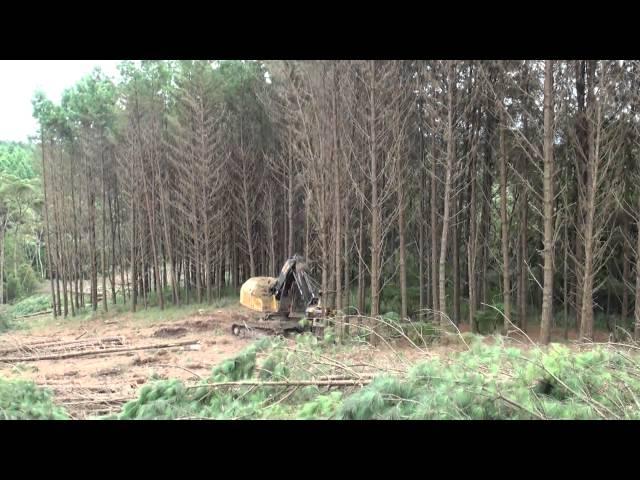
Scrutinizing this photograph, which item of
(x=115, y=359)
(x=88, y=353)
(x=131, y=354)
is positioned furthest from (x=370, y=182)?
(x=88, y=353)

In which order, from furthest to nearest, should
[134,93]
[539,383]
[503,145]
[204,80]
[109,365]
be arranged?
1. [134,93]
2. [204,80]
3. [503,145]
4. [109,365]
5. [539,383]

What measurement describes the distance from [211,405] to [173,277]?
551 inches

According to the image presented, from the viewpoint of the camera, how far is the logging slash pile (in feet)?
12.0

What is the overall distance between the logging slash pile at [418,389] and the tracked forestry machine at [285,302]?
5.82 meters

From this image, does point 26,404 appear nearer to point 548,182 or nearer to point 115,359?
point 115,359

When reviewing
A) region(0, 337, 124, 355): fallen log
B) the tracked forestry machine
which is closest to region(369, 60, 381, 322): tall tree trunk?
the tracked forestry machine

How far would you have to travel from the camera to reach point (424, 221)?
12844 millimetres

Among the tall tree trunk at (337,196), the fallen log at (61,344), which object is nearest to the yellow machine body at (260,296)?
the fallen log at (61,344)

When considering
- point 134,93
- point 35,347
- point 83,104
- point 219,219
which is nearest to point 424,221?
point 219,219

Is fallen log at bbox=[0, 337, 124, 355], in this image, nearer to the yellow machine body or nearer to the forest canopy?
the yellow machine body

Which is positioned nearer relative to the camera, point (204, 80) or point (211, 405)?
point (211, 405)

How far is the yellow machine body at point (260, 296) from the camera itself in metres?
14.1

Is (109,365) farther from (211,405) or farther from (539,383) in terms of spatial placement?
(539,383)

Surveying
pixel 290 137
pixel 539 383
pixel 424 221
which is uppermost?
pixel 290 137
